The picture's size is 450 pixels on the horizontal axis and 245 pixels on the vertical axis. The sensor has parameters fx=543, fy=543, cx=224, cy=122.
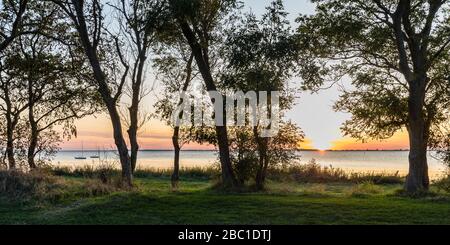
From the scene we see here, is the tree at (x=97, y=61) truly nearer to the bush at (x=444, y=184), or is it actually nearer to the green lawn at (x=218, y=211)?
the green lawn at (x=218, y=211)

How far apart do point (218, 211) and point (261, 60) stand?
7973 mm

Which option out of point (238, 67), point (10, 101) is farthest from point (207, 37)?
point (10, 101)

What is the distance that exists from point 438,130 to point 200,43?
1282cm

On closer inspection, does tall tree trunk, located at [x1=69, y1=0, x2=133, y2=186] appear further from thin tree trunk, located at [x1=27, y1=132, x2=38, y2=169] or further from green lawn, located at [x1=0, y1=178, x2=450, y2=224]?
thin tree trunk, located at [x1=27, y1=132, x2=38, y2=169]

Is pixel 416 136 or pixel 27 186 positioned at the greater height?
pixel 416 136

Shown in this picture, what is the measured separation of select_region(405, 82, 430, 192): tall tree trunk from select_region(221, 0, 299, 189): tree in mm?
5919

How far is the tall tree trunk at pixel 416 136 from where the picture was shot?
23.7 m

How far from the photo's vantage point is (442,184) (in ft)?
82.3

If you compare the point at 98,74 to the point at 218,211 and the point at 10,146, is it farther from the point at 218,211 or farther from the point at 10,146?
the point at 218,211

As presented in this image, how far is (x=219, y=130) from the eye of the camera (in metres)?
22.5

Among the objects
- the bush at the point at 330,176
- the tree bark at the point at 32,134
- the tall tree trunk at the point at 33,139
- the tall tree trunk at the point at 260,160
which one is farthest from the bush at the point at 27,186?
the bush at the point at 330,176

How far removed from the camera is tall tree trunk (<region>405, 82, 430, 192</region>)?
23703 millimetres
